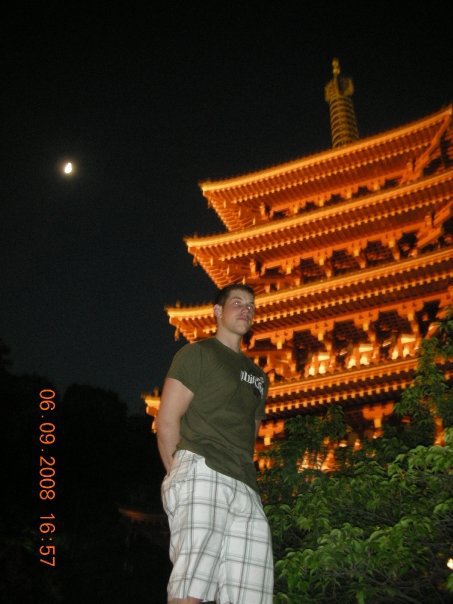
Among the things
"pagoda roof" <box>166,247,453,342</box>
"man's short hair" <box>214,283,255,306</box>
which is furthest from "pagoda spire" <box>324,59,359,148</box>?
Result: "man's short hair" <box>214,283,255,306</box>

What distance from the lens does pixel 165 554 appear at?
22250 mm

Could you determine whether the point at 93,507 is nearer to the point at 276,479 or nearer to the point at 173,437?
the point at 276,479

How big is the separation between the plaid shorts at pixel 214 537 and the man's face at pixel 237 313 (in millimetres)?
795

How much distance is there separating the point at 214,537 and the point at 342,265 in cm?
1327

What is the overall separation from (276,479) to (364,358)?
638cm

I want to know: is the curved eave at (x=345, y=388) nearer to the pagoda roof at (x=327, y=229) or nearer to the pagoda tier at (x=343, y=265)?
the pagoda tier at (x=343, y=265)

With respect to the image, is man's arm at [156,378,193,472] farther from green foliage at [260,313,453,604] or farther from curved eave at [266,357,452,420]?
curved eave at [266,357,452,420]

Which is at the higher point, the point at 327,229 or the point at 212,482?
the point at 327,229

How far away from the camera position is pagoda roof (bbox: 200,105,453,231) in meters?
15.4

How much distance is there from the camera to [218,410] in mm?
2711

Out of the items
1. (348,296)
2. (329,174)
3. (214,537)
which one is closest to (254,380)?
(214,537)

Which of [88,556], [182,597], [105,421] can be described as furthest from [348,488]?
[105,421]

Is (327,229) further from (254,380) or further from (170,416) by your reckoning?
(170,416)

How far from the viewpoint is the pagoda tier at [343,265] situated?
11.6 m
